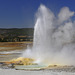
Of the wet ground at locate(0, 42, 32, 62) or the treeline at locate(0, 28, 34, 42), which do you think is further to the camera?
the treeline at locate(0, 28, 34, 42)

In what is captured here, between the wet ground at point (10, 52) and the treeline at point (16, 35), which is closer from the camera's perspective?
the wet ground at point (10, 52)

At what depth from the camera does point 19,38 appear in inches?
1654

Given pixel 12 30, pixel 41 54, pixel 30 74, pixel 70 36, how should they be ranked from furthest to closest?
pixel 12 30, pixel 70 36, pixel 41 54, pixel 30 74

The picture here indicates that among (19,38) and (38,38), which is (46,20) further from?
(19,38)

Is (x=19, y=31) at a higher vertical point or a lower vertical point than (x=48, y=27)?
higher

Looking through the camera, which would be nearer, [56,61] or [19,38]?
[56,61]

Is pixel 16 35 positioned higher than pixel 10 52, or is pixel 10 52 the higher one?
pixel 16 35

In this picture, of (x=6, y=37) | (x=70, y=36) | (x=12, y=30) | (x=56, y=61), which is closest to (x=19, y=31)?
(x=12, y=30)

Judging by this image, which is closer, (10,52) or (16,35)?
(10,52)

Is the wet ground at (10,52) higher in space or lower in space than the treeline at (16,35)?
lower

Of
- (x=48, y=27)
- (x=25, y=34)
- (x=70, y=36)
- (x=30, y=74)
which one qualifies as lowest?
(x=30, y=74)

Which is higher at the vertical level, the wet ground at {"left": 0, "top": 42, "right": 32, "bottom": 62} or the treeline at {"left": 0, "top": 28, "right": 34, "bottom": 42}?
the treeline at {"left": 0, "top": 28, "right": 34, "bottom": 42}

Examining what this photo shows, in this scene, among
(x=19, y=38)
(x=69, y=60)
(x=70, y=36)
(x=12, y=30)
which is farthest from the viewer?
(x=12, y=30)

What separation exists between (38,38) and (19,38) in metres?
30.1
